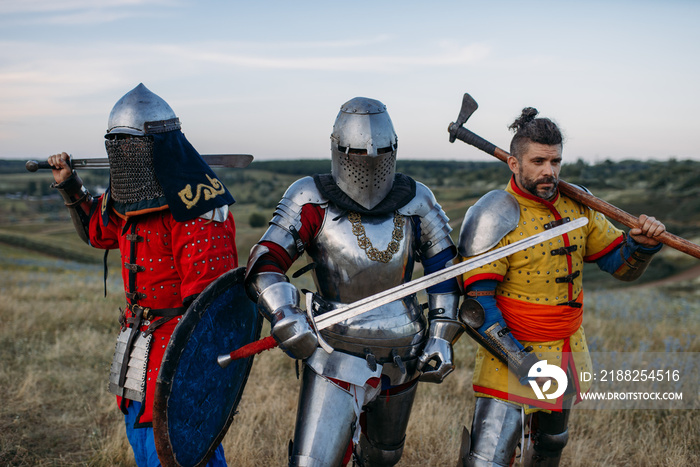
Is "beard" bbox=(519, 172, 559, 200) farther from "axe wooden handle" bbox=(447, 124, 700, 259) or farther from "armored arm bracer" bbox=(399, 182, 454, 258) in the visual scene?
"armored arm bracer" bbox=(399, 182, 454, 258)

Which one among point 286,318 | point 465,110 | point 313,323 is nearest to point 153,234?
point 286,318

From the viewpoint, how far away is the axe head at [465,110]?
370 cm

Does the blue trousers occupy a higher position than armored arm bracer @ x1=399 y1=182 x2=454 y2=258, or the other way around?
armored arm bracer @ x1=399 y1=182 x2=454 y2=258

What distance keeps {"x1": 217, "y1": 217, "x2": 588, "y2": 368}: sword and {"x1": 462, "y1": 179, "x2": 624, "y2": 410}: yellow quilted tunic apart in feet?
0.62

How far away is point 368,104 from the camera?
11.1 ft

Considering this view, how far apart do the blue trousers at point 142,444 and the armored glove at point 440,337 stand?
52.5 inches

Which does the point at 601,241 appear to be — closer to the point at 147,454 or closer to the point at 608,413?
the point at 608,413

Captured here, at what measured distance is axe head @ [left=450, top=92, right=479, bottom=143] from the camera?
370 cm

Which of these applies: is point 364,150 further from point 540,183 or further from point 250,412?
point 250,412

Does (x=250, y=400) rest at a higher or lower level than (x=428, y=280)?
lower

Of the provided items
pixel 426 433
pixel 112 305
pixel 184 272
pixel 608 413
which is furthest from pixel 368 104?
pixel 112 305

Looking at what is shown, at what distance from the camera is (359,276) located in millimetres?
3307

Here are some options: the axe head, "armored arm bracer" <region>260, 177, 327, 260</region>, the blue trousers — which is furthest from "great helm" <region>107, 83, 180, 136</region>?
the axe head

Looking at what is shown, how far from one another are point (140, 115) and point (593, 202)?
2683 millimetres
